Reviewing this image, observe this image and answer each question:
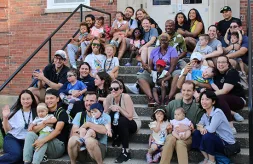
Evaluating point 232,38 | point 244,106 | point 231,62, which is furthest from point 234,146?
point 232,38

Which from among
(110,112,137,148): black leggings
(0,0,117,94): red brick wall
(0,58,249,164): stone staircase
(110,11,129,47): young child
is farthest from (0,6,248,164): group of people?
(0,0,117,94): red brick wall

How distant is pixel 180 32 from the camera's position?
781cm

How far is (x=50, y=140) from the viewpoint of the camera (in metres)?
5.29

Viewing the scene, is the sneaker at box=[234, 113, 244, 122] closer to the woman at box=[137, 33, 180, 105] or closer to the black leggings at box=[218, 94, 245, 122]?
the black leggings at box=[218, 94, 245, 122]

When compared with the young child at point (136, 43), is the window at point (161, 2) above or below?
above

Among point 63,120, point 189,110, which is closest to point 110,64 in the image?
point 63,120

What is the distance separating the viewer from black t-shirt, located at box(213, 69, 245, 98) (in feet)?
18.7

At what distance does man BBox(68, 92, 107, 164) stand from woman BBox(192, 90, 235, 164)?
52.0 inches

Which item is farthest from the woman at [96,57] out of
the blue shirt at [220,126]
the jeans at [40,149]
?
the blue shirt at [220,126]

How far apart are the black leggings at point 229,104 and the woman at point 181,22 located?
2.80m

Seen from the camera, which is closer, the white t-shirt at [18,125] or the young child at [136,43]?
the white t-shirt at [18,125]

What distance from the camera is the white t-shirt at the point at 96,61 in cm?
700

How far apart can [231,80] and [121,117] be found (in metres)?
1.86

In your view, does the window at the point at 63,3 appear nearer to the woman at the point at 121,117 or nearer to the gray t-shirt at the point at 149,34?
the gray t-shirt at the point at 149,34
